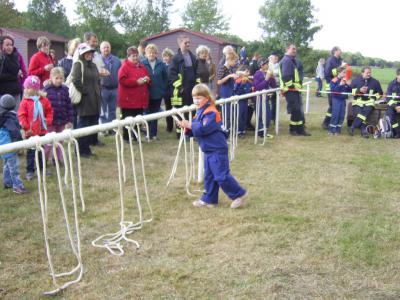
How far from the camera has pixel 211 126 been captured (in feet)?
16.2

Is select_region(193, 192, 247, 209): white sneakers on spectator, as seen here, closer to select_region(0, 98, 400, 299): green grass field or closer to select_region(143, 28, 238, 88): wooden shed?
select_region(0, 98, 400, 299): green grass field

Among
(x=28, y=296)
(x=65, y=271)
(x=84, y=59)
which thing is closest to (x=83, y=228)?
(x=65, y=271)

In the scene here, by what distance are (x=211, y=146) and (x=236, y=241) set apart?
Result: 3.90 ft

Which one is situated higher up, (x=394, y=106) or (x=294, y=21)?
(x=294, y=21)

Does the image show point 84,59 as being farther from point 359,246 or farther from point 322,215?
point 359,246

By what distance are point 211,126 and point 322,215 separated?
1.50 metres

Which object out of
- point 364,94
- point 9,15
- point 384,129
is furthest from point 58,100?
point 9,15

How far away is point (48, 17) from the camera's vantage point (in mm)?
59344

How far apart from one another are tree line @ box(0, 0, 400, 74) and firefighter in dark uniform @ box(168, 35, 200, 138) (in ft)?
95.3

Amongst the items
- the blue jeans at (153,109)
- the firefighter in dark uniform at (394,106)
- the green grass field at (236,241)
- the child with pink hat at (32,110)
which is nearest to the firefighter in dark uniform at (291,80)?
the firefighter in dark uniform at (394,106)

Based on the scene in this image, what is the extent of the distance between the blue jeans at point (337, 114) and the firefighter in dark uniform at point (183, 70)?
10.7 feet

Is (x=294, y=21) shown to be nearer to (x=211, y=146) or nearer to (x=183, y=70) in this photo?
(x=183, y=70)

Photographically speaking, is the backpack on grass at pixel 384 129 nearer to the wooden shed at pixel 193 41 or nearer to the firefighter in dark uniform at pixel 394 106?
the firefighter in dark uniform at pixel 394 106

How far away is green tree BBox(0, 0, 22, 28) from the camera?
42.2 m
